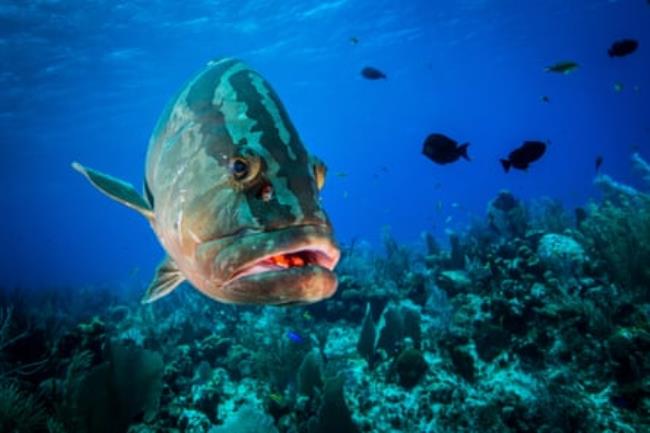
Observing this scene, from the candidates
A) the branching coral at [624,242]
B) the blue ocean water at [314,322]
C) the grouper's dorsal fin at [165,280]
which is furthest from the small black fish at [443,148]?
the grouper's dorsal fin at [165,280]

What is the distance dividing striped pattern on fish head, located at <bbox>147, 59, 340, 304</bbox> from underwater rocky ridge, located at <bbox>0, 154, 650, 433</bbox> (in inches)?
131

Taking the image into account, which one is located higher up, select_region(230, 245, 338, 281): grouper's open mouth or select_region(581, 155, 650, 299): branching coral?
select_region(581, 155, 650, 299): branching coral

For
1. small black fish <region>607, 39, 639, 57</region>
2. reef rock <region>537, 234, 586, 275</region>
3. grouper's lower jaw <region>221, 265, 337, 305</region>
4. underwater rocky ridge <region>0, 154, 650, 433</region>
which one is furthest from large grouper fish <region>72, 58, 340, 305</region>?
small black fish <region>607, 39, 639, 57</region>

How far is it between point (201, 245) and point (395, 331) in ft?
18.1

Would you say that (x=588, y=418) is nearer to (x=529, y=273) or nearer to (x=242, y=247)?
(x=529, y=273)

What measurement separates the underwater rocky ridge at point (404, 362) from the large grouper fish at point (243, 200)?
3.29 metres

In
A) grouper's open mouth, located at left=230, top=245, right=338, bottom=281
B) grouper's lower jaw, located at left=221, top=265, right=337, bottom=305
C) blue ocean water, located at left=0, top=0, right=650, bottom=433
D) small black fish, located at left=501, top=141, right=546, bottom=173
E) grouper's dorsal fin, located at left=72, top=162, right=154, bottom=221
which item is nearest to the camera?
grouper's lower jaw, located at left=221, top=265, right=337, bottom=305

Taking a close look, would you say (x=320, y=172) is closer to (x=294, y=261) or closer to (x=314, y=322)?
(x=294, y=261)

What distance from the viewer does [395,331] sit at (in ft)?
24.1

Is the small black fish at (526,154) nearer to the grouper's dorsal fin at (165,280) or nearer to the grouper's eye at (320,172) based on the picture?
the grouper's eye at (320,172)

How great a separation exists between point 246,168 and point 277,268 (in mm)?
617

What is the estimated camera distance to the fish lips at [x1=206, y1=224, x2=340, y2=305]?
7.25 ft

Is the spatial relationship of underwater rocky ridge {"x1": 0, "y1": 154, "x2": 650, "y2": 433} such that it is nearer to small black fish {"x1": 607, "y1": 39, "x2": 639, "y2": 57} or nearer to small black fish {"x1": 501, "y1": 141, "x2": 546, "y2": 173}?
small black fish {"x1": 501, "y1": 141, "x2": 546, "y2": 173}

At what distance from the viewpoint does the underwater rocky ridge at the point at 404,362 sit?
207 inches
